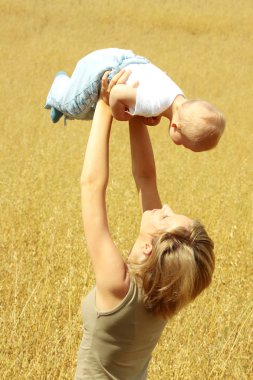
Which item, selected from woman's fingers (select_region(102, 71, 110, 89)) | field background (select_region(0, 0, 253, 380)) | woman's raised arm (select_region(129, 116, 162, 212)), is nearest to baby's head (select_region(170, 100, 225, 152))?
woman's raised arm (select_region(129, 116, 162, 212))

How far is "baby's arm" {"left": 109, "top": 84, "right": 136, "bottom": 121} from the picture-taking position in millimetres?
2240

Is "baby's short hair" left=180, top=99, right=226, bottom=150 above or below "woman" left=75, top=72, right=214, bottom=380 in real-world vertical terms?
above

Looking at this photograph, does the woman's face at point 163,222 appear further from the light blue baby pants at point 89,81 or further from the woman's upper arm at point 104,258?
the light blue baby pants at point 89,81

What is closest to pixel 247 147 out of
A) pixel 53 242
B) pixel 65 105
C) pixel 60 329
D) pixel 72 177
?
pixel 72 177

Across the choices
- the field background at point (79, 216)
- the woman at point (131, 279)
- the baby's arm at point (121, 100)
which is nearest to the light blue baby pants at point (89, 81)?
the baby's arm at point (121, 100)

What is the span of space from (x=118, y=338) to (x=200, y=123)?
0.78 metres

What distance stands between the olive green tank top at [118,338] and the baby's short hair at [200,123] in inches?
24.0

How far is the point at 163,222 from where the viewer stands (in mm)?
2072

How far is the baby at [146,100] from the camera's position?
7.52 ft

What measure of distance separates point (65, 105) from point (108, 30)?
2256 centimetres

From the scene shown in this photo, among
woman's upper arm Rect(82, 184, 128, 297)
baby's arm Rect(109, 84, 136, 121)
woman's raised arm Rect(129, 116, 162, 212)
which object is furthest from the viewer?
woman's raised arm Rect(129, 116, 162, 212)

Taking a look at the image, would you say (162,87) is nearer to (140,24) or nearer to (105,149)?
(105,149)

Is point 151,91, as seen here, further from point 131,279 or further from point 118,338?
point 118,338

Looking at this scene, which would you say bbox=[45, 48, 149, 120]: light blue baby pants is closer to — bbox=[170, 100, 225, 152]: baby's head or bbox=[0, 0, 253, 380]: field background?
bbox=[170, 100, 225, 152]: baby's head
